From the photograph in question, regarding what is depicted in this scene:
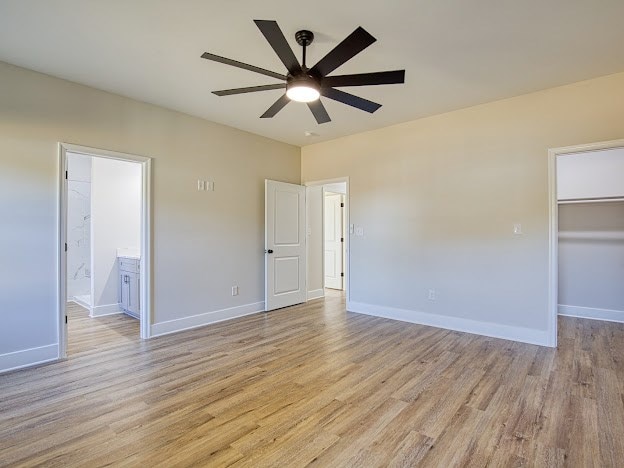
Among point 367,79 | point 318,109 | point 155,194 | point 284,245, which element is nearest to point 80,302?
point 155,194

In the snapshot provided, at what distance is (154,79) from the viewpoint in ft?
10.5

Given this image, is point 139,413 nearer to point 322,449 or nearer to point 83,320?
point 322,449

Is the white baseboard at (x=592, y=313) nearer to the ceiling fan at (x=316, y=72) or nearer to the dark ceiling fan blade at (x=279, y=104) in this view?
the ceiling fan at (x=316, y=72)

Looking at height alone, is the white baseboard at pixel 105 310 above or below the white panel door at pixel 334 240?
below

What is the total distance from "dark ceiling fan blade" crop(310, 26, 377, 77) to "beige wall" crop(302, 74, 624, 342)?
8.49ft

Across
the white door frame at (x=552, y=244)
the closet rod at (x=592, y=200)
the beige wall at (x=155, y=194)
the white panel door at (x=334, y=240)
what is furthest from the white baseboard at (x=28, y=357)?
the closet rod at (x=592, y=200)

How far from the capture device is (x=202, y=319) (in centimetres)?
434

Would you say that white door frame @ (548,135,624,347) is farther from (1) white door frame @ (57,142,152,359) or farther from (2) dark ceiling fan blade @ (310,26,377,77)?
(1) white door frame @ (57,142,152,359)

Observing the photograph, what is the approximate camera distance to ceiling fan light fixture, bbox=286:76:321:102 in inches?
88.3

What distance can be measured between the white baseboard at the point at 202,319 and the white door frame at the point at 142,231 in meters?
0.15

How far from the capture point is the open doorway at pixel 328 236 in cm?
588

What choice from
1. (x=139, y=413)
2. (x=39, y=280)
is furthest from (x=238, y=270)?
(x=139, y=413)

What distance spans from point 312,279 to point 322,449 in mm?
4208

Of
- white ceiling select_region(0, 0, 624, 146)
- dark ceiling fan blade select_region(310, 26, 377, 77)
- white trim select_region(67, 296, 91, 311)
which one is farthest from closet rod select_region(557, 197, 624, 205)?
white trim select_region(67, 296, 91, 311)
